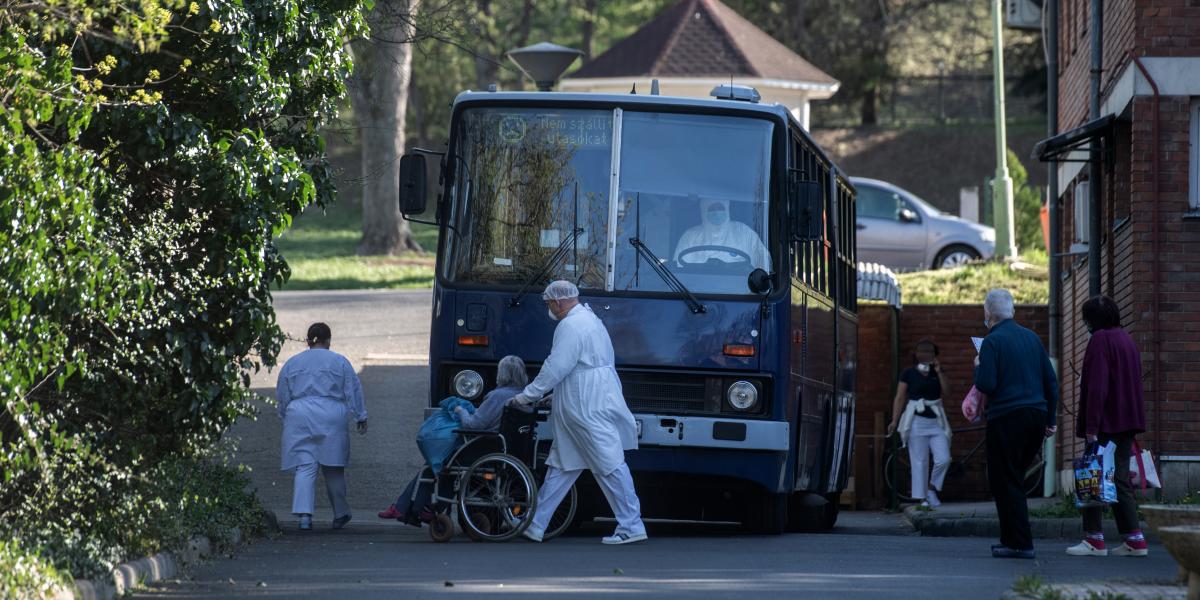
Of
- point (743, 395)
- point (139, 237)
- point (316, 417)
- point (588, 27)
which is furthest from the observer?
point (588, 27)

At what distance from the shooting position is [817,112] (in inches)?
2226

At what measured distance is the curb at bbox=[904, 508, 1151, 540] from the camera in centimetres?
1517

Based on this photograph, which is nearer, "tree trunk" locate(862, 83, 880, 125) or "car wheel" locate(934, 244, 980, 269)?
"car wheel" locate(934, 244, 980, 269)

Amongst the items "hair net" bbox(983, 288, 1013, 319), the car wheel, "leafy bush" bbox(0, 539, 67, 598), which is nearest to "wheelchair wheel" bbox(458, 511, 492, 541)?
"hair net" bbox(983, 288, 1013, 319)

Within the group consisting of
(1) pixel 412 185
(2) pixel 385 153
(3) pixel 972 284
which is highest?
(2) pixel 385 153

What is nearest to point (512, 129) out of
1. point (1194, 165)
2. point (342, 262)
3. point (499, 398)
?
point (499, 398)

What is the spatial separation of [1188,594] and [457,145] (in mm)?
6506

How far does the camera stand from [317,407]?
14453 millimetres

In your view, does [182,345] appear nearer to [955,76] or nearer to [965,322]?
[965,322]

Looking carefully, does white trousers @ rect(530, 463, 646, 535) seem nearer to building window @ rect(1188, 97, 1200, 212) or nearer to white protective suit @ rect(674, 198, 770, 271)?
white protective suit @ rect(674, 198, 770, 271)

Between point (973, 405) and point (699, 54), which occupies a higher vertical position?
point (699, 54)

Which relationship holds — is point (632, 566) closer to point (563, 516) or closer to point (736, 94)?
point (563, 516)

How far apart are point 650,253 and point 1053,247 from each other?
9.92 meters

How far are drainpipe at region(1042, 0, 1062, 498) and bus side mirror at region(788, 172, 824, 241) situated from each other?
8.50m
